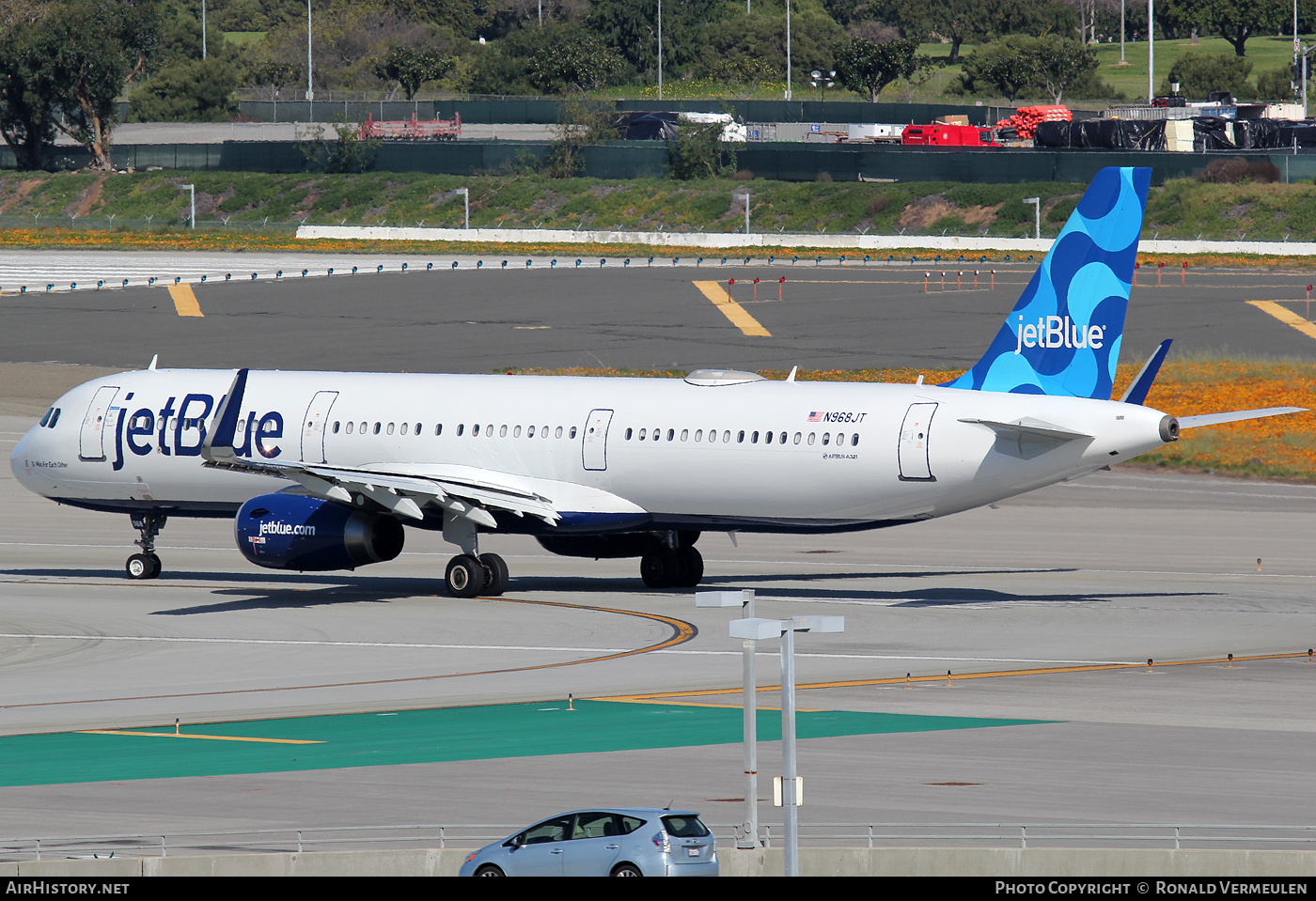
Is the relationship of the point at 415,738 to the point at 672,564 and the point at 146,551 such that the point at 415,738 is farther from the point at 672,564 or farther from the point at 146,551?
the point at 146,551

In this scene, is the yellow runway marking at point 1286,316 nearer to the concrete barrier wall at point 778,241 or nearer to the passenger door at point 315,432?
the concrete barrier wall at point 778,241

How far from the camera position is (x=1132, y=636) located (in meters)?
35.3

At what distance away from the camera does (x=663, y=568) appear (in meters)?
42.6

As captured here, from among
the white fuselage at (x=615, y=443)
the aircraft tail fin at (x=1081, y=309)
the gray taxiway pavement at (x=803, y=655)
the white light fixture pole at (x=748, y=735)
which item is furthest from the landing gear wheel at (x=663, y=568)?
the white light fixture pole at (x=748, y=735)

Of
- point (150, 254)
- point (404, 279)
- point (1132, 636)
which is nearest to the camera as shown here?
point (1132, 636)

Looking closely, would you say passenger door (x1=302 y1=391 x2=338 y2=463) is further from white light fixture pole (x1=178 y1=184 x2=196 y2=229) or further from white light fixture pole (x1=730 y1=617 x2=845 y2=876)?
white light fixture pole (x1=178 y1=184 x2=196 y2=229)

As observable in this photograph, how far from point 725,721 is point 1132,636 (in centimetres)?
1053

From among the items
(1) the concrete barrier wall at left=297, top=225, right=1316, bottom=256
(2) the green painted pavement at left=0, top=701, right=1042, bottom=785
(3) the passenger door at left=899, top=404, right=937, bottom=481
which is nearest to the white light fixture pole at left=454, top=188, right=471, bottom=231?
(1) the concrete barrier wall at left=297, top=225, right=1316, bottom=256

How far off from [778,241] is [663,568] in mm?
96876

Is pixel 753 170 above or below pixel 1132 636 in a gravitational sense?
above

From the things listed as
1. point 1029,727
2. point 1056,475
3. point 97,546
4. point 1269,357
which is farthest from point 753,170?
point 1029,727

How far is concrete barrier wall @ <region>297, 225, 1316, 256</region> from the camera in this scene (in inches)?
4938

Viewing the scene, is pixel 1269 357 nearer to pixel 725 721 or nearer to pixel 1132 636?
pixel 1132 636

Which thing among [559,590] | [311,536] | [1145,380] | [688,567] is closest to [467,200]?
[559,590]
